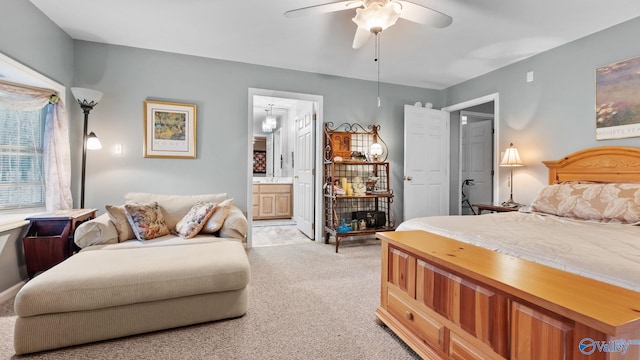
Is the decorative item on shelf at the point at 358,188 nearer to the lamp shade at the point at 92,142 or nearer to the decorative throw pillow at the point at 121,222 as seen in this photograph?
the decorative throw pillow at the point at 121,222

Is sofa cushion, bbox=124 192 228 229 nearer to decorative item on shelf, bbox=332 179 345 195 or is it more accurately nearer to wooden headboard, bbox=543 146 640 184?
decorative item on shelf, bbox=332 179 345 195

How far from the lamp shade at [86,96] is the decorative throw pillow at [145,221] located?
4.21 feet

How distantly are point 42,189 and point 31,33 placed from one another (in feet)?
4.91

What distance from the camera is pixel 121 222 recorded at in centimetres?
256

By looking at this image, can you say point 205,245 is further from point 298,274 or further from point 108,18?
point 108,18

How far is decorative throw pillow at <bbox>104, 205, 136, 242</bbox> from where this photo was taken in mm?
2531

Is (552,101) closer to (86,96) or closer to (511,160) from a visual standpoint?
(511,160)

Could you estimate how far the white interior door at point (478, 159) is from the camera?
550 centimetres

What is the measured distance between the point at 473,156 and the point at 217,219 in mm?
5254

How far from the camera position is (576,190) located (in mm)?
2535

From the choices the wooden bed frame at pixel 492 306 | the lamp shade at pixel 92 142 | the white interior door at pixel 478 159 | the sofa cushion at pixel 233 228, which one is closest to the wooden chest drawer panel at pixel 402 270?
the wooden bed frame at pixel 492 306

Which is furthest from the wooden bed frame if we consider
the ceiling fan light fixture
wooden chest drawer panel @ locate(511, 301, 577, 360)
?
the ceiling fan light fixture

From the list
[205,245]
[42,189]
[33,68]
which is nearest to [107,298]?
[205,245]

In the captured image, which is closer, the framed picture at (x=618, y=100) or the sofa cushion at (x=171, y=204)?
the framed picture at (x=618, y=100)
